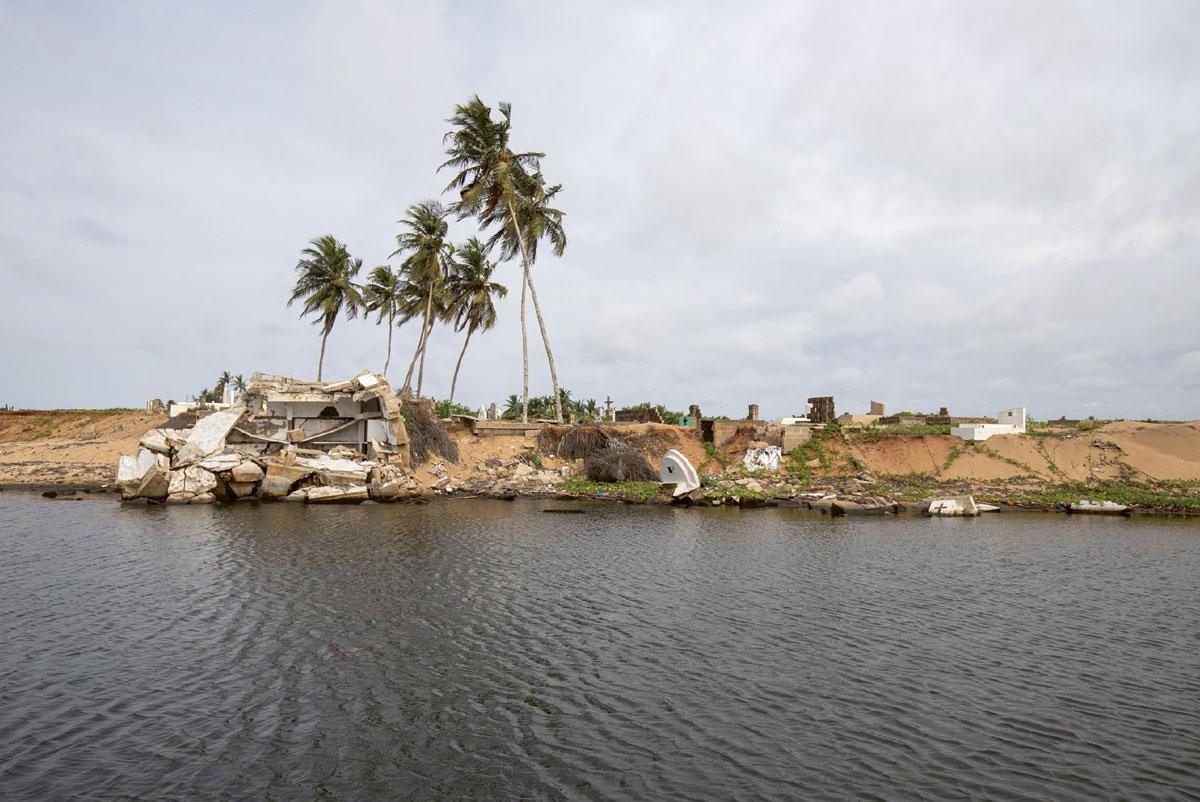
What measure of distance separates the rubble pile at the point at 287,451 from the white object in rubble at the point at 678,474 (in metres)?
15.1

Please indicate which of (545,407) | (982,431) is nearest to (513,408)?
(545,407)

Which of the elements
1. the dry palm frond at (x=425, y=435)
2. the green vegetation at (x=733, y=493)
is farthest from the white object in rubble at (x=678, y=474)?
the dry palm frond at (x=425, y=435)

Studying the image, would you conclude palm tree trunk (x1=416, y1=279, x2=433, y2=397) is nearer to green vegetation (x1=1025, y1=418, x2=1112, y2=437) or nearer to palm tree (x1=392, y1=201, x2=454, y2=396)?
palm tree (x1=392, y1=201, x2=454, y2=396)

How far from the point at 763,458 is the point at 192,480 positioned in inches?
1424

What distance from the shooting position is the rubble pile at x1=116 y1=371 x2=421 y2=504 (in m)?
34.8

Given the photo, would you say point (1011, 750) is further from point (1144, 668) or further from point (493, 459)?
point (493, 459)

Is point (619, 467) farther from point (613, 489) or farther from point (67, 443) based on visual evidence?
point (67, 443)

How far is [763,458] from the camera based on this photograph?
4831 cm

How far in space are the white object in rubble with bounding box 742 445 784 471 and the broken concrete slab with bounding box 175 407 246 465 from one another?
33625 millimetres

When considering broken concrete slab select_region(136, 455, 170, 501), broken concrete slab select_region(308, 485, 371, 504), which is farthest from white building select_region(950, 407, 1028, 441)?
broken concrete slab select_region(136, 455, 170, 501)

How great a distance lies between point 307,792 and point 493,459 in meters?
38.1

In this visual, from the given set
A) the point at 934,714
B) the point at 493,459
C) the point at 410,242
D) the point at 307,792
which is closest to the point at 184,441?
the point at 493,459

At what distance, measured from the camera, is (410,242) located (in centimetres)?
5278

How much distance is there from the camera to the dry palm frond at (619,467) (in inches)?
1711
